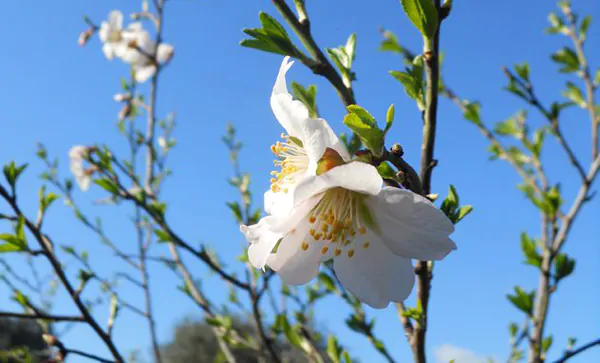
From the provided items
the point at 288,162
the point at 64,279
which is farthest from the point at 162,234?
the point at 288,162

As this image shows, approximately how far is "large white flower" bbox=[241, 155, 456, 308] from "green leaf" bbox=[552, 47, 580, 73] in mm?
2529

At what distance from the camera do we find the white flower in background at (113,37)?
4.09 metres

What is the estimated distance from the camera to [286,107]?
2.60ft

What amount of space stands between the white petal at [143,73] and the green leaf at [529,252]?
9.62ft

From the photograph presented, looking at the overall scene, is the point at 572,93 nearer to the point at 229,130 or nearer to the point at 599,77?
the point at 599,77

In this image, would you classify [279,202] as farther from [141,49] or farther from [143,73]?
[141,49]

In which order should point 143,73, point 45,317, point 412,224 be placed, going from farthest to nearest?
point 143,73, point 45,317, point 412,224

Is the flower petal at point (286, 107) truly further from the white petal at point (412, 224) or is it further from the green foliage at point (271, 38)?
the white petal at point (412, 224)

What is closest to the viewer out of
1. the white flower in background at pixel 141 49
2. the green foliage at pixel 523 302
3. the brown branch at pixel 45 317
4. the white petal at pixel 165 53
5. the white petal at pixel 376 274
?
the white petal at pixel 376 274

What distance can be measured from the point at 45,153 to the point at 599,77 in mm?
3451

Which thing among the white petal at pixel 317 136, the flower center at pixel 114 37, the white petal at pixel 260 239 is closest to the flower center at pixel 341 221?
the white petal at pixel 260 239

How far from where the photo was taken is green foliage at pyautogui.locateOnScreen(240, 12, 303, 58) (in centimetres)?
87

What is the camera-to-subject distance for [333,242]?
0.97m

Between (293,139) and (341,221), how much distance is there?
179 millimetres
